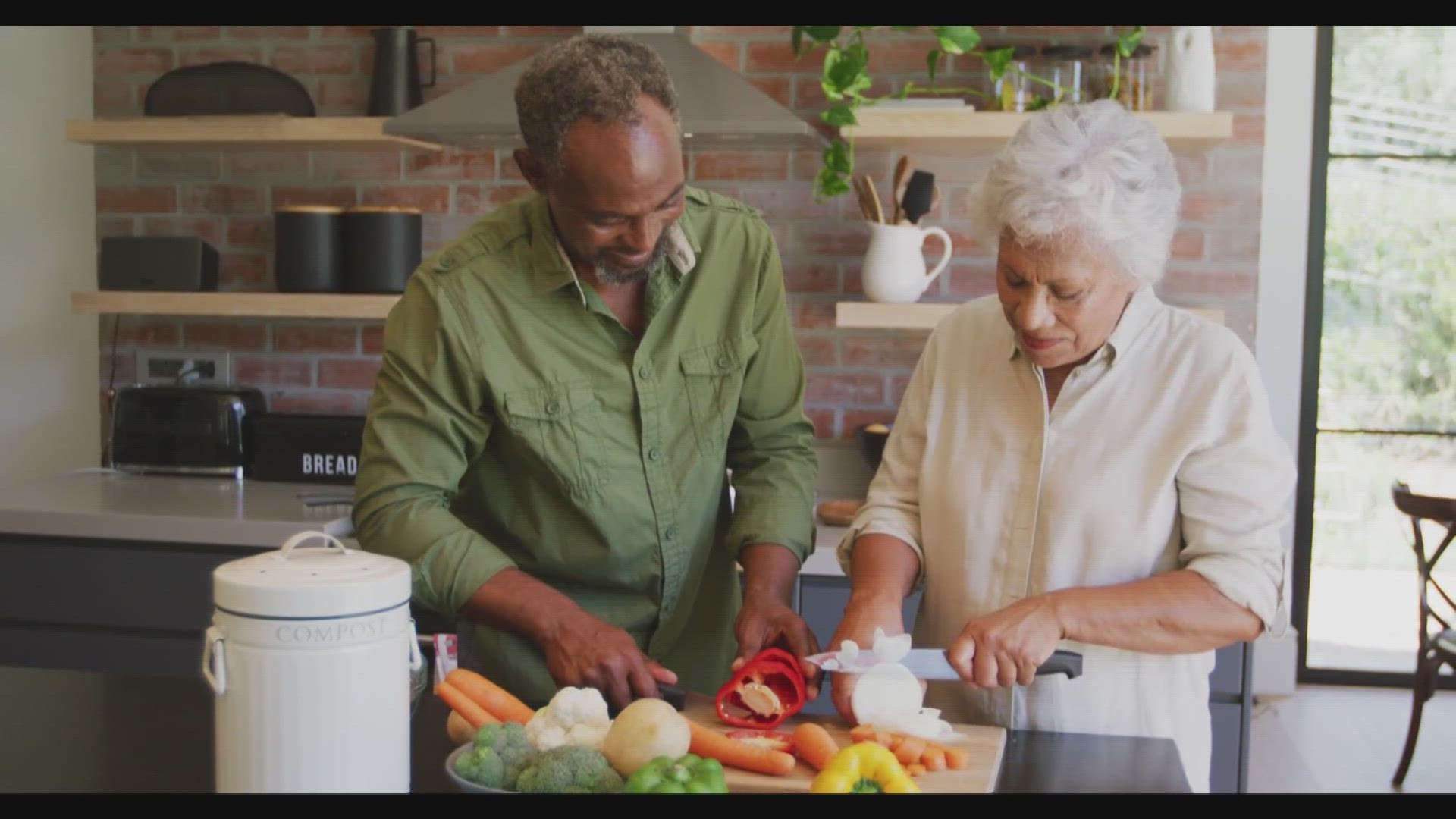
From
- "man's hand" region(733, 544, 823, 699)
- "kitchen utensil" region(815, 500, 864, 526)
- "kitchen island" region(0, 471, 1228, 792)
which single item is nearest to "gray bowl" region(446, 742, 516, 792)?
"man's hand" region(733, 544, 823, 699)

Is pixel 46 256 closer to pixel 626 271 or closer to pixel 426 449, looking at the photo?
pixel 426 449

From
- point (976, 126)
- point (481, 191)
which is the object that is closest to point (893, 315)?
point (976, 126)

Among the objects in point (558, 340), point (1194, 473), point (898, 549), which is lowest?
point (898, 549)

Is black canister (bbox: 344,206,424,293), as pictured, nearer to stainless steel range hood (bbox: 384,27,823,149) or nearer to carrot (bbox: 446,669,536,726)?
stainless steel range hood (bbox: 384,27,823,149)

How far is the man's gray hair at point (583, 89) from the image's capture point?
5.17ft

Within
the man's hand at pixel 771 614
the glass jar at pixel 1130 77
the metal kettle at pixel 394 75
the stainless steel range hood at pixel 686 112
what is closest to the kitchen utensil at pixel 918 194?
the stainless steel range hood at pixel 686 112

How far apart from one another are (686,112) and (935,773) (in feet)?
6.05

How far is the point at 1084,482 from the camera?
62.6 inches

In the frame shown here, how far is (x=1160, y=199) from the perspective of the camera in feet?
4.99

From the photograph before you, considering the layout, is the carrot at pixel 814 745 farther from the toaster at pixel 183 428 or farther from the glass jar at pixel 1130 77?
the toaster at pixel 183 428

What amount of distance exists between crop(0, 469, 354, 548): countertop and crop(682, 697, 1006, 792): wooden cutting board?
1.73 meters
